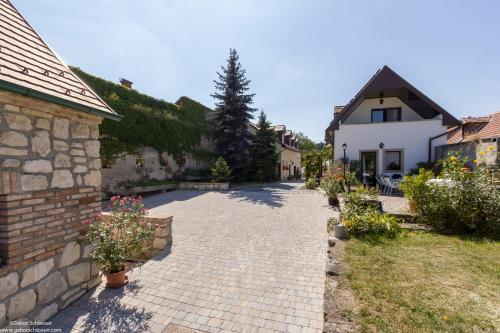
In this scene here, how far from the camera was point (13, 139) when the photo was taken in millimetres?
2818

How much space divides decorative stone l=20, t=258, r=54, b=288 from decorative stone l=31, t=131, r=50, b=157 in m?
1.43

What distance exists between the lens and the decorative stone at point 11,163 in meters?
2.74

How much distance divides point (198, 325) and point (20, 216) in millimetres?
2526

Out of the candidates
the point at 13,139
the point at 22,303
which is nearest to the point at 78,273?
the point at 22,303

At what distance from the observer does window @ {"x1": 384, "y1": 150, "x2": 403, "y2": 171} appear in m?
14.1

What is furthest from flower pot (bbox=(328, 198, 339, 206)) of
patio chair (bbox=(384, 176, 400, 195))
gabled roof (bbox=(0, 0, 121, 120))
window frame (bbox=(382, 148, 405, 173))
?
gabled roof (bbox=(0, 0, 121, 120))

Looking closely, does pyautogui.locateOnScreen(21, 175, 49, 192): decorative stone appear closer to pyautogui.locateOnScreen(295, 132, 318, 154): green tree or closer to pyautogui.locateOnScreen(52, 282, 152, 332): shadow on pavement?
pyautogui.locateOnScreen(52, 282, 152, 332): shadow on pavement

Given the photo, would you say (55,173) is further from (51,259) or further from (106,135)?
(106,135)

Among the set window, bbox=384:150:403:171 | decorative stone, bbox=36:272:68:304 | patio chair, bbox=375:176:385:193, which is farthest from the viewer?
window, bbox=384:150:403:171

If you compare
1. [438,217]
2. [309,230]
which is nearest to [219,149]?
[309,230]

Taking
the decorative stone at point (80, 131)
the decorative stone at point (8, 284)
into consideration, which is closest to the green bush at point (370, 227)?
the decorative stone at point (80, 131)

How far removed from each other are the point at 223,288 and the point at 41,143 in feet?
10.8

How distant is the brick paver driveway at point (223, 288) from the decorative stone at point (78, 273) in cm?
30

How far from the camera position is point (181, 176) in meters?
18.0
